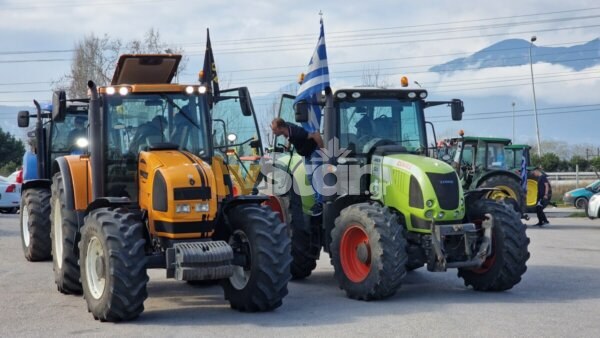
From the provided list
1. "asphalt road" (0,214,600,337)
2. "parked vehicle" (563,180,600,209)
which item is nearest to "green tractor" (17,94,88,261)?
"asphalt road" (0,214,600,337)

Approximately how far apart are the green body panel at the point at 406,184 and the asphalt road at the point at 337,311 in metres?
1.04

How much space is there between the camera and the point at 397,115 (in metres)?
11.6

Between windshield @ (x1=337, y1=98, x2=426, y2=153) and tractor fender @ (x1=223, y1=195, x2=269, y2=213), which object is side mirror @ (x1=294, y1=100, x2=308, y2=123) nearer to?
windshield @ (x1=337, y1=98, x2=426, y2=153)

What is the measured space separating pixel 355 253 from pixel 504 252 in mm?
1839

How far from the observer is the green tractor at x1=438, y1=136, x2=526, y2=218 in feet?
71.5

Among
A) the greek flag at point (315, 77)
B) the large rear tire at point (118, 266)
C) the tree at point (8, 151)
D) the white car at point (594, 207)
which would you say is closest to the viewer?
the large rear tire at point (118, 266)

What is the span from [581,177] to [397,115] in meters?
38.4

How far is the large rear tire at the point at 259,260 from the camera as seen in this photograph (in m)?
8.77

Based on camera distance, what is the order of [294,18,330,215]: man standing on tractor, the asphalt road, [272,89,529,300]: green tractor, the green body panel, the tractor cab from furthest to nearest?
1. [294,18,330,215]: man standing on tractor
2. the tractor cab
3. the green body panel
4. [272,89,529,300]: green tractor
5. the asphalt road

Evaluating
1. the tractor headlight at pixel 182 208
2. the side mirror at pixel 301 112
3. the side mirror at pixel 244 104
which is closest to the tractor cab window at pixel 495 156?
the side mirror at pixel 301 112

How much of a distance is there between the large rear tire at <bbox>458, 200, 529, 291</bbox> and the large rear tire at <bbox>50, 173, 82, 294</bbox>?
16.5 ft

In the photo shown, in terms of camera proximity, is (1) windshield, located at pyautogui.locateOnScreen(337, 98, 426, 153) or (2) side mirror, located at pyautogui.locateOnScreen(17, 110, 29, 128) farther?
(2) side mirror, located at pyautogui.locateOnScreen(17, 110, 29, 128)

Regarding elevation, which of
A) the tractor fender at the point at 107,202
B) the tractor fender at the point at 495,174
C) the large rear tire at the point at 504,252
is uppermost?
the tractor fender at the point at 107,202

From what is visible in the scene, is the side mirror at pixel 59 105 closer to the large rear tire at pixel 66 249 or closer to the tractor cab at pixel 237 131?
the large rear tire at pixel 66 249
